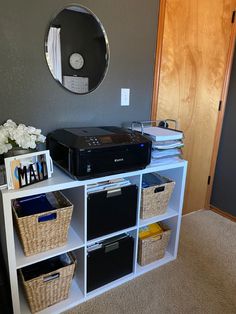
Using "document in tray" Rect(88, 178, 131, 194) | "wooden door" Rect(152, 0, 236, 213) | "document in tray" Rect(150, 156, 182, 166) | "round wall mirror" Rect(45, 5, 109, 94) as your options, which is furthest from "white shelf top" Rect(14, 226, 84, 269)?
"wooden door" Rect(152, 0, 236, 213)

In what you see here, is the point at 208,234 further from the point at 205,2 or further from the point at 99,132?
the point at 205,2

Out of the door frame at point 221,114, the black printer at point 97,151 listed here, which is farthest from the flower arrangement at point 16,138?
the door frame at point 221,114

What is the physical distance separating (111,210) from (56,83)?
86cm

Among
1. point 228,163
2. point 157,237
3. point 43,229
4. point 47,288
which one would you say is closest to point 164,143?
point 157,237

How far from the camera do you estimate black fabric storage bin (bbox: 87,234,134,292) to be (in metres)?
1.46

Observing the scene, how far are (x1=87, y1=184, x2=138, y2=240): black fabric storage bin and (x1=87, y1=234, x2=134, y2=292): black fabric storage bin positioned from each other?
0.10 m

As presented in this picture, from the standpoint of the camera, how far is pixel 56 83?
1498 millimetres

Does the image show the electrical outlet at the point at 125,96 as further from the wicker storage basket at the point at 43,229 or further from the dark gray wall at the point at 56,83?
the wicker storage basket at the point at 43,229

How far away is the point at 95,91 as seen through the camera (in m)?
1.66

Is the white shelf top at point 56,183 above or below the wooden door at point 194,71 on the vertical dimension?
below

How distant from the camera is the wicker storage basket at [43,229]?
1174mm

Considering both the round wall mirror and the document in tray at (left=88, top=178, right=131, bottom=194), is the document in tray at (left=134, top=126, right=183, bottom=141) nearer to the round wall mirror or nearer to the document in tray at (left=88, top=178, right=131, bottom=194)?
the document in tray at (left=88, top=178, right=131, bottom=194)

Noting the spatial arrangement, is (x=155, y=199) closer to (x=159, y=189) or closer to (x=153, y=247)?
(x=159, y=189)

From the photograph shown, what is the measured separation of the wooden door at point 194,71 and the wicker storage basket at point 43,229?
1142 millimetres
